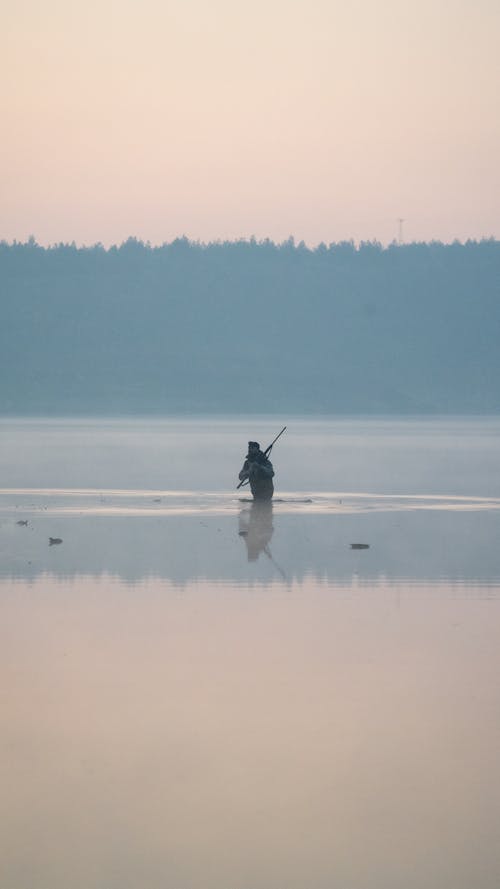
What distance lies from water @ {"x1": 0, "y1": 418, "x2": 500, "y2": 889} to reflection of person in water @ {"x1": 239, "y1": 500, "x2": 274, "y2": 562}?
0.49 ft

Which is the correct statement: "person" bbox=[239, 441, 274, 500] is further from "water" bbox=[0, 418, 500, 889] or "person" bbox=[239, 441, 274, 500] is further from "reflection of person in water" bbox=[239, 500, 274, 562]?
"water" bbox=[0, 418, 500, 889]

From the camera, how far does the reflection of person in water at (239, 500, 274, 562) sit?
24.0 m

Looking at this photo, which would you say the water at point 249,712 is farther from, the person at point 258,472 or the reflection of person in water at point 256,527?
the person at point 258,472

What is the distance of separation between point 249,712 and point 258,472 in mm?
21539

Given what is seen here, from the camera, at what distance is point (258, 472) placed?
33.4m

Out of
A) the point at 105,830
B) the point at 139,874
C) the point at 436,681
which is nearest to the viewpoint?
the point at 139,874

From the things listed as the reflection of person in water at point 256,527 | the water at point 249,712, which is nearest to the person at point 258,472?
the reflection of person in water at point 256,527

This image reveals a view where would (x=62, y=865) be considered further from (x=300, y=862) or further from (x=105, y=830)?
(x=300, y=862)

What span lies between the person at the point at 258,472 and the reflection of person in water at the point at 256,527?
0.93 feet

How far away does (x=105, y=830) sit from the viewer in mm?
9141

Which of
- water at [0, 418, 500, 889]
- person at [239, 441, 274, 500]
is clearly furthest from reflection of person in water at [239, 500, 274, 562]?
person at [239, 441, 274, 500]

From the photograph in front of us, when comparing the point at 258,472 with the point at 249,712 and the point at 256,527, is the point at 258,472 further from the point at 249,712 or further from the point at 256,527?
the point at 249,712

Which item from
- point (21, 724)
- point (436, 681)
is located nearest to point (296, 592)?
point (436, 681)

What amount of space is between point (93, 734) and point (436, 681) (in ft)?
10.7
